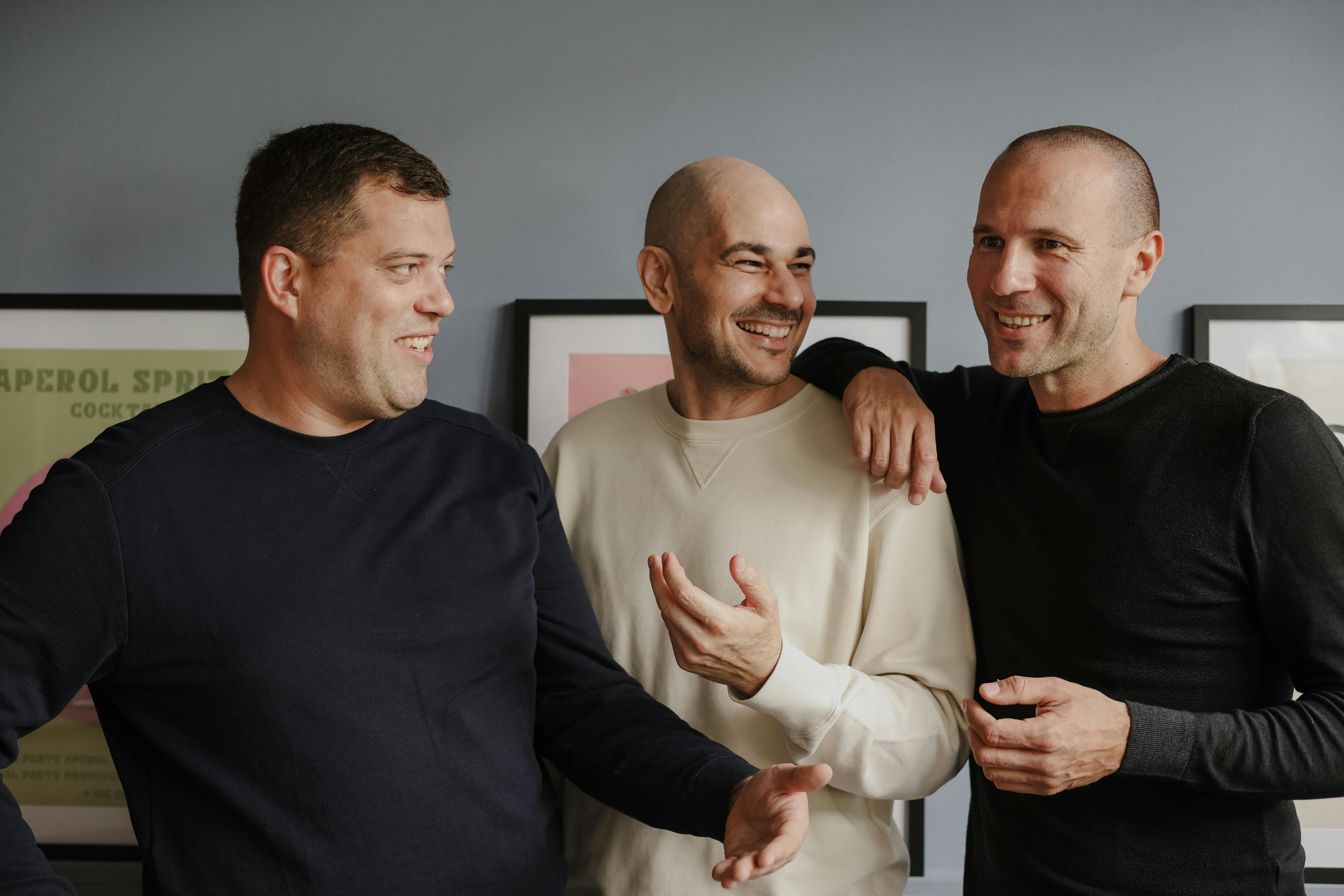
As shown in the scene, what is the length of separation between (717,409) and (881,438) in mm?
298

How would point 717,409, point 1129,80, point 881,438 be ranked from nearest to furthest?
point 881,438 < point 717,409 < point 1129,80

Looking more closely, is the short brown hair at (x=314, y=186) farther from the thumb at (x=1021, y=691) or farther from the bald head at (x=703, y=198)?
the thumb at (x=1021, y=691)

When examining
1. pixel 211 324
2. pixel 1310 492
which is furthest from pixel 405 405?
pixel 1310 492

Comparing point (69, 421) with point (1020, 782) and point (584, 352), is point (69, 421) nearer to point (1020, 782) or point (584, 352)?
point (584, 352)

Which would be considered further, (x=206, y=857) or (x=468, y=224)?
(x=468, y=224)

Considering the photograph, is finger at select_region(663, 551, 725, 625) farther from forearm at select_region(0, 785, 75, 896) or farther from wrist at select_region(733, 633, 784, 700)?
forearm at select_region(0, 785, 75, 896)

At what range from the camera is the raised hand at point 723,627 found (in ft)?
3.72

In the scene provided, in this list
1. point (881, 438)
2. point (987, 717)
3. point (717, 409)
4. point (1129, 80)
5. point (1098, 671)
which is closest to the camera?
point (987, 717)

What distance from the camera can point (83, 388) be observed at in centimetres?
196

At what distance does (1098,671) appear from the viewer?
122 cm

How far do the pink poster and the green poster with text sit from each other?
705 millimetres

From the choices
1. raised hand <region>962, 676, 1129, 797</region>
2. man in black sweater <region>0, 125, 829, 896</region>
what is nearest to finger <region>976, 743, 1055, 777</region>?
raised hand <region>962, 676, 1129, 797</region>

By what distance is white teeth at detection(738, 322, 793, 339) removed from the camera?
1468 millimetres

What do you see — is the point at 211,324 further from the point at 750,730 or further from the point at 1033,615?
the point at 1033,615
